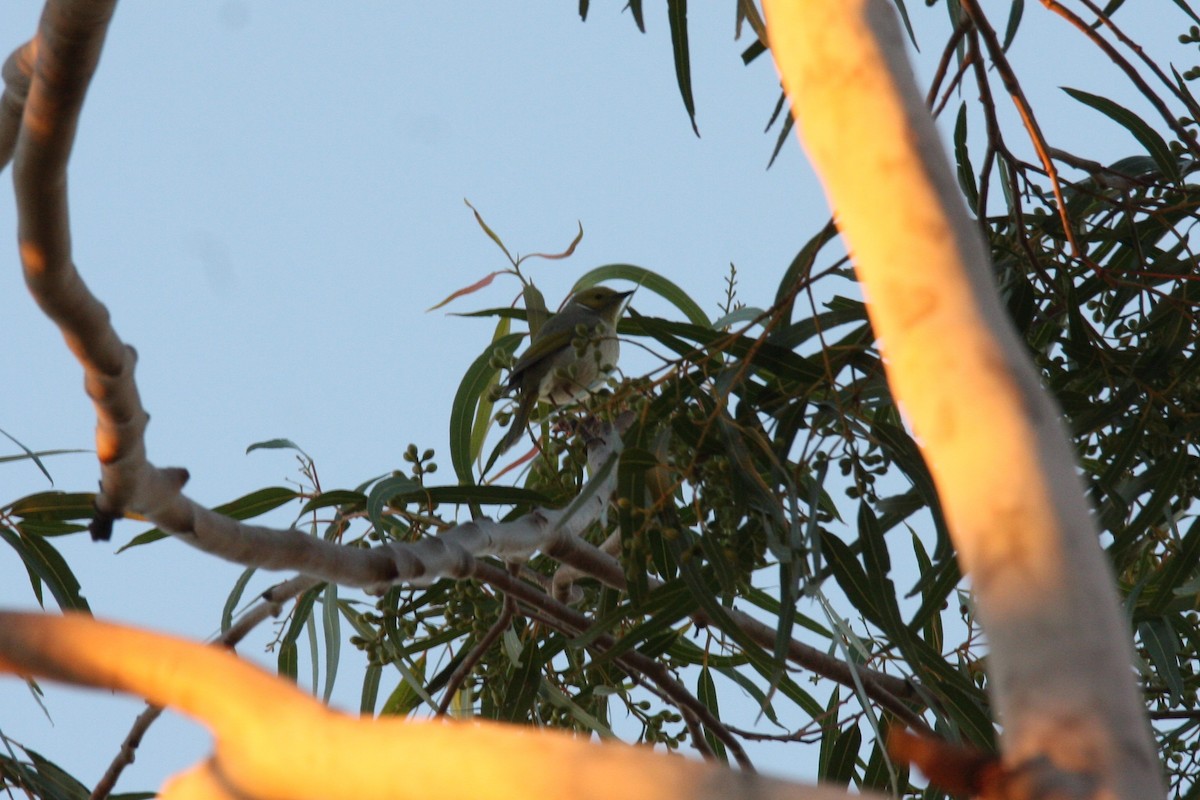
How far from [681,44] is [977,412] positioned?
1470 millimetres

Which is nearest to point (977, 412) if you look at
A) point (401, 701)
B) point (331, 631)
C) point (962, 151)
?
point (331, 631)

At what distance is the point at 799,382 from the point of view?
5.62ft

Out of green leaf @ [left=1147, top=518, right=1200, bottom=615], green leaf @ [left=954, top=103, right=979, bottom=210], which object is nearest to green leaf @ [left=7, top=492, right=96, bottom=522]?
green leaf @ [left=954, top=103, right=979, bottom=210]

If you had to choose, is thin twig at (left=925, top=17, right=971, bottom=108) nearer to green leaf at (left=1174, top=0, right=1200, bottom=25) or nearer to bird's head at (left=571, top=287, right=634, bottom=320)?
green leaf at (left=1174, top=0, right=1200, bottom=25)

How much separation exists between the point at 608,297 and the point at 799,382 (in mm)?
1937

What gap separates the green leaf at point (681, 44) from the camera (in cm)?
195

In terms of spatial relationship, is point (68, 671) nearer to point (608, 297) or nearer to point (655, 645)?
point (655, 645)

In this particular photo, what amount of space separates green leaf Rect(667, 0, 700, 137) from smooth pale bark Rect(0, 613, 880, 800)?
1.38 m

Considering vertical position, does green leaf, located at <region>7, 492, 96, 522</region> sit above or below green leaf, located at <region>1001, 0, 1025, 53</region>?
below

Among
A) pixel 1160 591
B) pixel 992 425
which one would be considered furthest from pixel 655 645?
pixel 992 425

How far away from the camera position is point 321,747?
65 centimetres

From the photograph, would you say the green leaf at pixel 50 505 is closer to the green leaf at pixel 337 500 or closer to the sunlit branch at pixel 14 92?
the green leaf at pixel 337 500


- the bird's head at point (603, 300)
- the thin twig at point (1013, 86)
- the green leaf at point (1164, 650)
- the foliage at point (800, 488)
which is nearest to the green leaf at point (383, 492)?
the foliage at point (800, 488)

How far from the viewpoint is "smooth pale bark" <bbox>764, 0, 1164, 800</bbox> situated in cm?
53
